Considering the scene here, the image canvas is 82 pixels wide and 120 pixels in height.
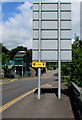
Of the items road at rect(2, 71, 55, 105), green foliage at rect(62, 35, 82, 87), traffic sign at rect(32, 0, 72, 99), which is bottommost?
road at rect(2, 71, 55, 105)

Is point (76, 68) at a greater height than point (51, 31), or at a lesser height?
lesser

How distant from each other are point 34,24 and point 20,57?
54.3 m

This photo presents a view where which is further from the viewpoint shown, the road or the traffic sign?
the road

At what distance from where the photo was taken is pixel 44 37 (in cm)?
1430

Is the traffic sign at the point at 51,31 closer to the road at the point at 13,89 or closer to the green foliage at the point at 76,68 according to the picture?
the green foliage at the point at 76,68

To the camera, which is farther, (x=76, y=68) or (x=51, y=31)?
(x=76, y=68)

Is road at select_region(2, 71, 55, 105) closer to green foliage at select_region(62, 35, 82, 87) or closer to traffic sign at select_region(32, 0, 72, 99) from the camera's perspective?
traffic sign at select_region(32, 0, 72, 99)

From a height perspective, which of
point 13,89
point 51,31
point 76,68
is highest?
point 51,31

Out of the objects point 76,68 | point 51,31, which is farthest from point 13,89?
point 51,31

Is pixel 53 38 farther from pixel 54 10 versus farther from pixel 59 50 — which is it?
pixel 54 10

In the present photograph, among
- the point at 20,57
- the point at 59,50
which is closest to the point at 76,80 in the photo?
the point at 59,50

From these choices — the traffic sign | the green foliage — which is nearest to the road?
the traffic sign

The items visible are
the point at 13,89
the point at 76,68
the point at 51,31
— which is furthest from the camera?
the point at 13,89

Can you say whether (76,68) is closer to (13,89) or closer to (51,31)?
(51,31)
